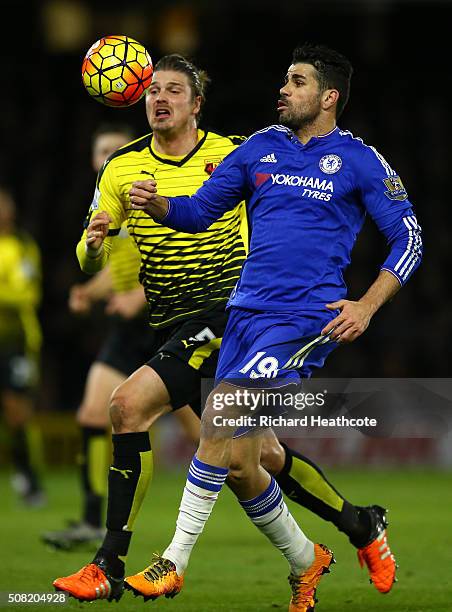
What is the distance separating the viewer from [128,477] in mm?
5340

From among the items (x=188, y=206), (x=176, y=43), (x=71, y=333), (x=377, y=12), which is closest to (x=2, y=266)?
(x=71, y=333)

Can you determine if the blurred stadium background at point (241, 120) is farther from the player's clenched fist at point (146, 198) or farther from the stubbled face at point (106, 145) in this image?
the player's clenched fist at point (146, 198)

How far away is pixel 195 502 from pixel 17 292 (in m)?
6.49

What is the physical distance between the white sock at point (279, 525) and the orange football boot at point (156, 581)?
20.2 inches

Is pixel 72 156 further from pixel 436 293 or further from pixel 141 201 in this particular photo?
pixel 141 201

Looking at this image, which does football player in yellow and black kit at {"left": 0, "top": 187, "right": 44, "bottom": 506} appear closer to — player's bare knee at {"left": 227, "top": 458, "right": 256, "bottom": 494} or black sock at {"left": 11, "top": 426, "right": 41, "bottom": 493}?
black sock at {"left": 11, "top": 426, "right": 41, "bottom": 493}

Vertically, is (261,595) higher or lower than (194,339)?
lower

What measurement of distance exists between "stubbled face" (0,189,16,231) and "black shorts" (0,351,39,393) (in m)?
1.16

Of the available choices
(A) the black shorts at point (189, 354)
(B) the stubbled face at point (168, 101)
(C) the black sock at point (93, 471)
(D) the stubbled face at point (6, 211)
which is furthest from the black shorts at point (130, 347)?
(D) the stubbled face at point (6, 211)

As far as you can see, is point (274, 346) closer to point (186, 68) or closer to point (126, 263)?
point (186, 68)

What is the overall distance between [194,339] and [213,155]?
938 mm

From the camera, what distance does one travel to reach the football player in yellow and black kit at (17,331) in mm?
10836

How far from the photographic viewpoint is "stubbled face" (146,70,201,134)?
5844mm

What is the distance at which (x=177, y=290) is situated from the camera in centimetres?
579
